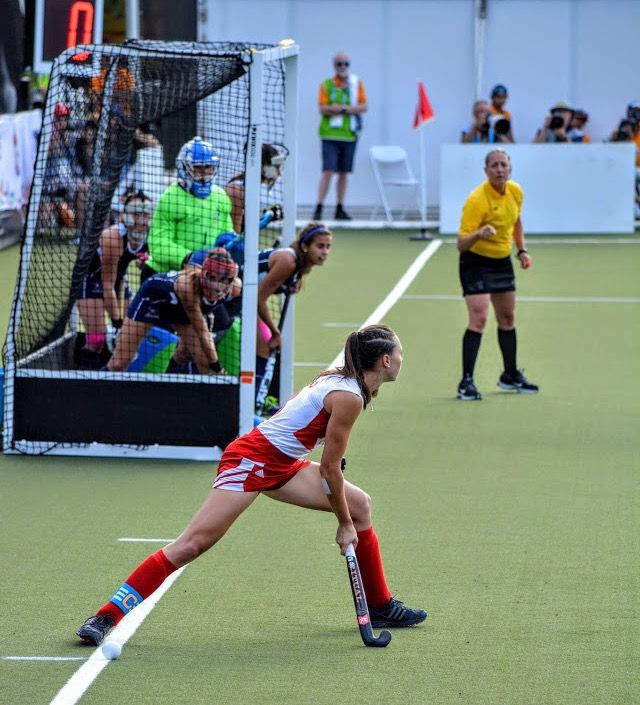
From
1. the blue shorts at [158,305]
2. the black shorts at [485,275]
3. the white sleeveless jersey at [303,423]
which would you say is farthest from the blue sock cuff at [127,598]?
the black shorts at [485,275]

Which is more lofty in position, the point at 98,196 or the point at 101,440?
the point at 98,196

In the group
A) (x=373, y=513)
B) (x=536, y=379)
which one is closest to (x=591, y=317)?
(x=536, y=379)

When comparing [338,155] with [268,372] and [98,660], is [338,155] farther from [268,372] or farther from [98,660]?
[98,660]

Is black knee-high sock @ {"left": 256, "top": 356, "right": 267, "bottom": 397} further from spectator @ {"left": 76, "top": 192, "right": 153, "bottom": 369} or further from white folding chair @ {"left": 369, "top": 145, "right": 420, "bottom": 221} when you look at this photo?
white folding chair @ {"left": 369, "top": 145, "right": 420, "bottom": 221}

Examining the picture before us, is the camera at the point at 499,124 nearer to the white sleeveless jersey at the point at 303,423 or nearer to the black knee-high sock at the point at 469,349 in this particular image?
the black knee-high sock at the point at 469,349

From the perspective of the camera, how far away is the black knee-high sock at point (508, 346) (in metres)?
11.7

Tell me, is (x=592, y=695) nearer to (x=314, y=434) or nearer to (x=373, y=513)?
(x=314, y=434)

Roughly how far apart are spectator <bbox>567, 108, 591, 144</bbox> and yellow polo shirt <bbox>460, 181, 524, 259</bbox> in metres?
11.8

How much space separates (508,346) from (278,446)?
19.0 feet

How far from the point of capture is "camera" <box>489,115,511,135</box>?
73.2 feet

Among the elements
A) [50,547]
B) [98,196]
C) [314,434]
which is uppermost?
[98,196]

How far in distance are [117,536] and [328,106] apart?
52.1 ft

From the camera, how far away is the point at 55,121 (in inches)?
407

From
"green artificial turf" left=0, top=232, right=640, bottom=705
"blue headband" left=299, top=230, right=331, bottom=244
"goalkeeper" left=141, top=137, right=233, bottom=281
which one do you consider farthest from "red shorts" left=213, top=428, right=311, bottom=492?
"goalkeeper" left=141, top=137, right=233, bottom=281
